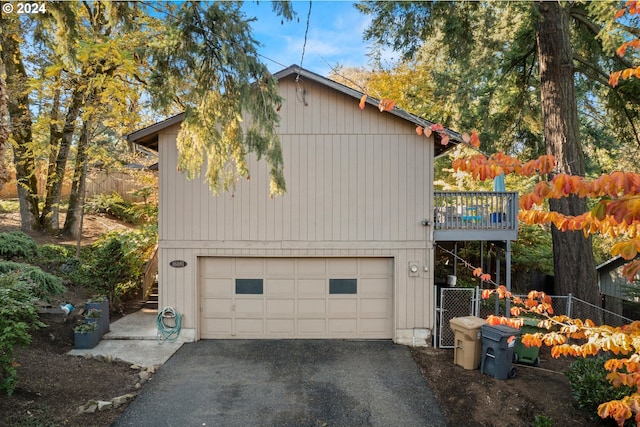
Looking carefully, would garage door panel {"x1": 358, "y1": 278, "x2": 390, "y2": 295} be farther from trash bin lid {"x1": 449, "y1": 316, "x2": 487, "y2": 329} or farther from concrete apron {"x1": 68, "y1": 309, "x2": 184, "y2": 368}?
concrete apron {"x1": 68, "y1": 309, "x2": 184, "y2": 368}

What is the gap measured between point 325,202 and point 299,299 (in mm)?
2244

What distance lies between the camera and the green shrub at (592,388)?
515 cm

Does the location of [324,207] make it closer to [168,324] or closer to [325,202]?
[325,202]

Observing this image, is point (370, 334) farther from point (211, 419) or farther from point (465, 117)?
point (465, 117)

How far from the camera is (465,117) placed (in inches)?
471

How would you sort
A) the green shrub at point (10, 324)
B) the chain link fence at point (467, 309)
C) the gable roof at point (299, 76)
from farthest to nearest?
the chain link fence at point (467, 309)
the gable roof at point (299, 76)
the green shrub at point (10, 324)

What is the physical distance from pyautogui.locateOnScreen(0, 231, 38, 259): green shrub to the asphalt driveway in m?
5.08

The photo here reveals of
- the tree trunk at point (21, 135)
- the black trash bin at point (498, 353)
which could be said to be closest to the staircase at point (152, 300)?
the tree trunk at point (21, 135)

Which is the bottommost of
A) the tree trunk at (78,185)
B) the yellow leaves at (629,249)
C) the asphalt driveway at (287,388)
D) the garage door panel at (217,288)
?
the asphalt driveway at (287,388)

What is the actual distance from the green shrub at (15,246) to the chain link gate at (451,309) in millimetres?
9985

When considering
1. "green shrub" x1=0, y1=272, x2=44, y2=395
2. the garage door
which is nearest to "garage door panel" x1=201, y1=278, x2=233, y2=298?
the garage door

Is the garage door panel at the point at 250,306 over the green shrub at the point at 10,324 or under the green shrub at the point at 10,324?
under

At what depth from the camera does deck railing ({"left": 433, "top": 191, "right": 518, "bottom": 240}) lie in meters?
8.31

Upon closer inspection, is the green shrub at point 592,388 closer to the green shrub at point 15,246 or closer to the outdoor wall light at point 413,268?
the outdoor wall light at point 413,268
